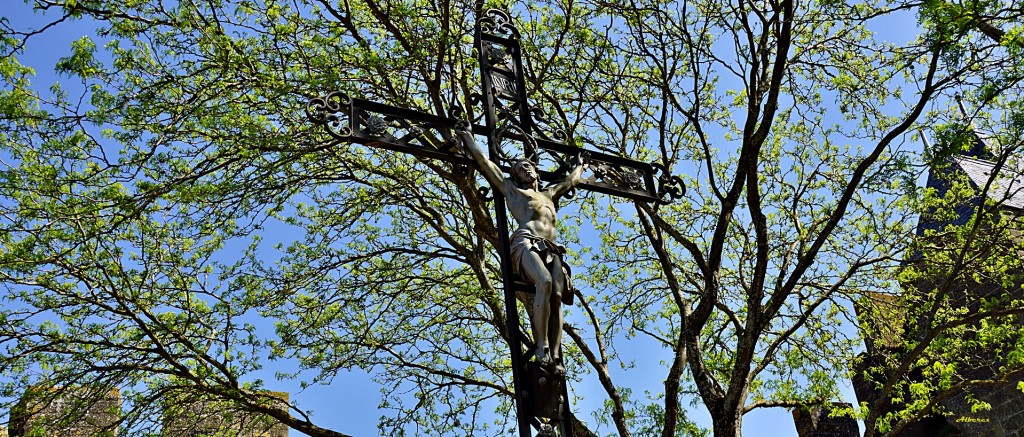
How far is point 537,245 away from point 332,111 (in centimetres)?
→ 144

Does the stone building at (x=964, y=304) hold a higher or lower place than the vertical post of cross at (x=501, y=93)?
higher

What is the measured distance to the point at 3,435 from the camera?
1173cm

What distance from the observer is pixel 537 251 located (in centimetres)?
502

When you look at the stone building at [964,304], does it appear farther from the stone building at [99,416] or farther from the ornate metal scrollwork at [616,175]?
the stone building at [99,416]

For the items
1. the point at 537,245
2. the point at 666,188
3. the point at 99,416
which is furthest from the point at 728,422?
the point at 99,416

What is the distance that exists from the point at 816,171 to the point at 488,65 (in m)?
6.73

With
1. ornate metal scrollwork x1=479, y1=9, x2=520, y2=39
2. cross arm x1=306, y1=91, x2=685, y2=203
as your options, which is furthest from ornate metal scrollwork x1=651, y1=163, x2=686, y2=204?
ornate metal scrollwork x1=479, y1=9, x2=520, y2=39

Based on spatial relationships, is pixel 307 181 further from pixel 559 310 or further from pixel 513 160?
pixel 559 310

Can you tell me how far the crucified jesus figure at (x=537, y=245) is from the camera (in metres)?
4.88

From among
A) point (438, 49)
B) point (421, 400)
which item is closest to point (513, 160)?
point (438, 49)

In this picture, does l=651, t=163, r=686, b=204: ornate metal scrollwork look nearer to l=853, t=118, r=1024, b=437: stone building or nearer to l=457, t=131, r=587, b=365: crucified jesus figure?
l=457, t=131, r=587, b=365: crucified jesus figure

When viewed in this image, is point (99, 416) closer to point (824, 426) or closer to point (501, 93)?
point (501, 93)

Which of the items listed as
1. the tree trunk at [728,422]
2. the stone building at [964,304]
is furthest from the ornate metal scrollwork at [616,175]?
the stone building at [964,304]

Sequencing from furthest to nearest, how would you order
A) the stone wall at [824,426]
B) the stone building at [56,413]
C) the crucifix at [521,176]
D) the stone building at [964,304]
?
the stone wall at [824,426] < the stone building at [964,304] < the stone building at [56,413] < the crucifix at [521,176]
